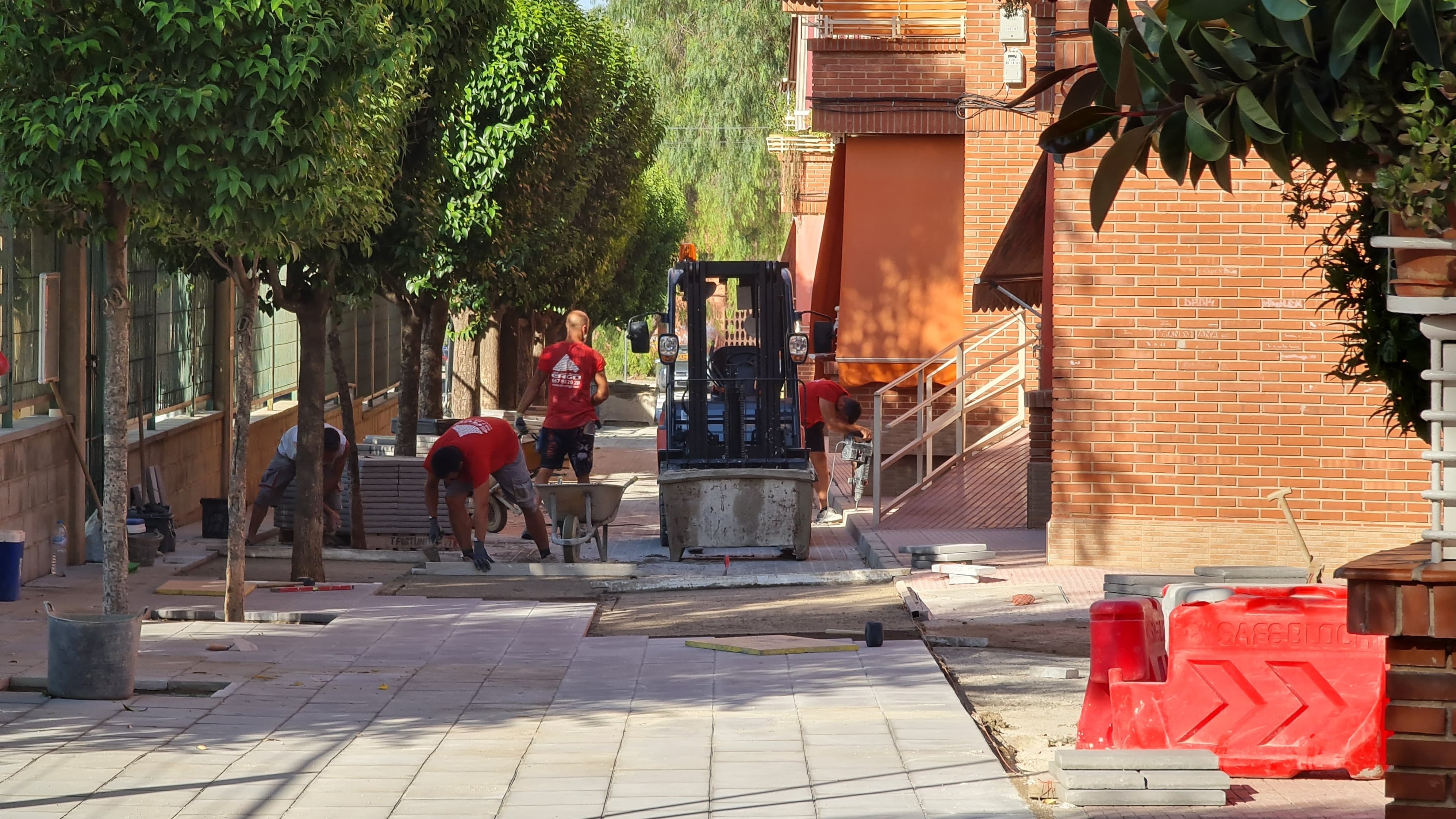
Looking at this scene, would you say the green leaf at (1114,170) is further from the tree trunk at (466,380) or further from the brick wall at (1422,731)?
the tree trunk at (466,380)

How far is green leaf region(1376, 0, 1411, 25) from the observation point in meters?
3.41

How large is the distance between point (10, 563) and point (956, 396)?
11.0 meters

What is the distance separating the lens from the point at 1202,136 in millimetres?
3736

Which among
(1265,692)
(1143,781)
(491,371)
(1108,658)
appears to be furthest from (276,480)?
(491,371)

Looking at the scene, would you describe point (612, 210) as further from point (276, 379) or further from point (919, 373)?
point (919, 373)

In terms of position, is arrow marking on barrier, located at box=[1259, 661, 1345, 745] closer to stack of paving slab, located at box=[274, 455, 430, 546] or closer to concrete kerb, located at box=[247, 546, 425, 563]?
concrete kerb, located at box=[247, 546, 425, 563]

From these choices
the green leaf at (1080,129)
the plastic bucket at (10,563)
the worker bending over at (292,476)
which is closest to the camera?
the green leaf at (1080,129)

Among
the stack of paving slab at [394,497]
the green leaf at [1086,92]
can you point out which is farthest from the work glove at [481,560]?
the green leaf at [1086,92]

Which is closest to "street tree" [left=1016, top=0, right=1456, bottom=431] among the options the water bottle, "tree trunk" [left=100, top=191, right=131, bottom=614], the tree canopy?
"tree trunk" [left=100, top=191, right=131, bottom=614]

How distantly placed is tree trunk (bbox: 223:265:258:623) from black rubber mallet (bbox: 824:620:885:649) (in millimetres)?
3491

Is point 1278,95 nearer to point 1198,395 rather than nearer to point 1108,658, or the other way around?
point 1108,658

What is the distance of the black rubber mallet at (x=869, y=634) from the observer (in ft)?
30.2

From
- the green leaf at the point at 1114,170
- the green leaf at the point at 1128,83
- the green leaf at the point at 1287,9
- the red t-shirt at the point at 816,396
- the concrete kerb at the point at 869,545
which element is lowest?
the concrete kerb at the point at 869,545

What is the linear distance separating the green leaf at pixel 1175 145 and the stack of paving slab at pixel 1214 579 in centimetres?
454
